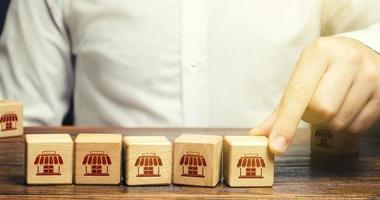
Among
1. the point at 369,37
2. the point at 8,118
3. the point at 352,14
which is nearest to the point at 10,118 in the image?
the point at 8,118

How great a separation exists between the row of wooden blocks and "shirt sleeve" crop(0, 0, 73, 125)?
60 centimetres

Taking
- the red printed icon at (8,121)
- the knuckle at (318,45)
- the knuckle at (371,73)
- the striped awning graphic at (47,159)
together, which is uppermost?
the knuckle at (318,45)

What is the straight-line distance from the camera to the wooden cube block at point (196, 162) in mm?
571

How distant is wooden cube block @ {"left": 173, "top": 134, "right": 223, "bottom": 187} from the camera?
0.57 m

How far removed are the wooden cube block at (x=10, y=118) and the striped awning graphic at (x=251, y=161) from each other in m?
0.32

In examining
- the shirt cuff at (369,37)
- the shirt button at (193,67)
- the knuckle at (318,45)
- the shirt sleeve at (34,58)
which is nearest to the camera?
the knuckle at (318,45)

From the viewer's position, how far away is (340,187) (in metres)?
0.57

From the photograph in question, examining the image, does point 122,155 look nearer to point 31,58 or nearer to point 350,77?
point 350,77

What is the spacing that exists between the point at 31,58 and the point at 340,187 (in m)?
0.74

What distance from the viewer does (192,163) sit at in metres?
0.58

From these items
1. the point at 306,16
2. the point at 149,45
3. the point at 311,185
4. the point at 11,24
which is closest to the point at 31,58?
the point at 11,24

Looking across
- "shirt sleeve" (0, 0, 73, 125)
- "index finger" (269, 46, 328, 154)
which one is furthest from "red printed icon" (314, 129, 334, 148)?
"shirt sleeve" (0, 0, 73, 125)

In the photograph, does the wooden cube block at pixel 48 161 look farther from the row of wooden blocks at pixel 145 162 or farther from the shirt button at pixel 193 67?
the shirt button at pixel 193 67

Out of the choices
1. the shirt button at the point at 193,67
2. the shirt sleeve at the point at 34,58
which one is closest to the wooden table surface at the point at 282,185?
the shirt button at the point at 193,67
